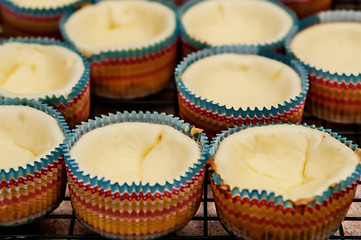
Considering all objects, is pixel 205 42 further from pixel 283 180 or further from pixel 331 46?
pixel 283 180

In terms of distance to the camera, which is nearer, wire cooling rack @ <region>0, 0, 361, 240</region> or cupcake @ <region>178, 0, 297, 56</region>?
wire cooling rack @ <region>0, 0, 361, 240</region>

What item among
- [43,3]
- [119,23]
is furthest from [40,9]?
[119,23]

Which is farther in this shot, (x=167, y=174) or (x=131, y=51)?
(x=131, y=51)

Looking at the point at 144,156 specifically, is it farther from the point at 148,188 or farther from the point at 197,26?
the point at 197,26

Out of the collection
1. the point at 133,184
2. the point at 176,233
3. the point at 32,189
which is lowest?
the point at 176,233

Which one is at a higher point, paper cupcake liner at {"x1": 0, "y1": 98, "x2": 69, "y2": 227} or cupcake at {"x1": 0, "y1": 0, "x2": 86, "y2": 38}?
cupcake at {"x1": 0, "y1": 0, "x2": 86, "y2": 38}

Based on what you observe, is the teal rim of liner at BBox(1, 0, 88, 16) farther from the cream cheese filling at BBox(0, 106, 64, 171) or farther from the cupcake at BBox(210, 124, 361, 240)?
the cupcake at BBox(210, 124, 361, 240)

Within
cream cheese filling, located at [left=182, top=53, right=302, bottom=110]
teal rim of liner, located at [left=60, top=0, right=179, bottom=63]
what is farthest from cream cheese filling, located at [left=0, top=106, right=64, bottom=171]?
cream cheese filling, located at [left=182, top=53, right=302, bottom=110]

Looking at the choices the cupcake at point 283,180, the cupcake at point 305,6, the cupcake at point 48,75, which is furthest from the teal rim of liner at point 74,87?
the cupcake at point 305,6
